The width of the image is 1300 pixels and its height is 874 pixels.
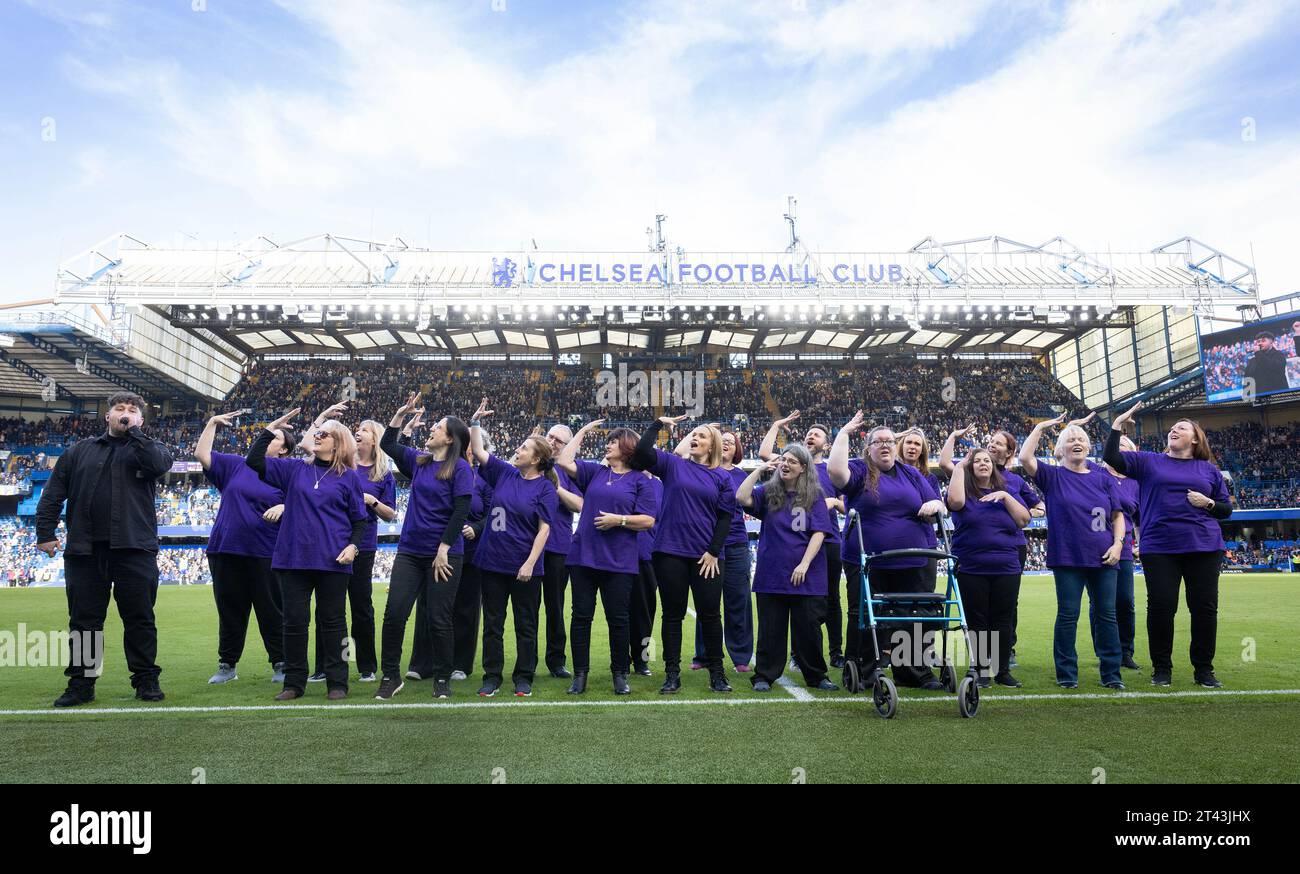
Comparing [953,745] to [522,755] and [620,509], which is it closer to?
[522,755]

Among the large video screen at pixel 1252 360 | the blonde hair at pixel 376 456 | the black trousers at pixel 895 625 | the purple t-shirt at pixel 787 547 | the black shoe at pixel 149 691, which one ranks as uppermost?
the large video screen at pixel 1252 360

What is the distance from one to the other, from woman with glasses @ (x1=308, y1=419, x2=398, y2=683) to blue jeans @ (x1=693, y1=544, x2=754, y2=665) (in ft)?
8.71

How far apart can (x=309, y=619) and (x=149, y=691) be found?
1165 mm

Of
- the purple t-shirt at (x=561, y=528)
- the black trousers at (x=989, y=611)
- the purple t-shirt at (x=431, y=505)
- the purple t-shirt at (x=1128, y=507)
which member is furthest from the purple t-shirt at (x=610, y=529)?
the purple t-shirt at (x=1128, y=507)

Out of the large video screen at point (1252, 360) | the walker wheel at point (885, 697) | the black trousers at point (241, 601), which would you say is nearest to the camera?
the walker wheel at point (885, 697)

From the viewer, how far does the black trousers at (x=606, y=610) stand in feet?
18.3

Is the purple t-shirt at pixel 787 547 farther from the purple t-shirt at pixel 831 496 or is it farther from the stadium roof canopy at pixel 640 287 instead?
the stadium roof canopy at pixel 640 287

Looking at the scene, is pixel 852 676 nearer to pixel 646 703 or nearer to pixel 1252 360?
pixel 646 703

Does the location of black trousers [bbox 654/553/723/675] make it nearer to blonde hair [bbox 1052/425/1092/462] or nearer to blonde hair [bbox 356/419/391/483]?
blonde hair [bbox 356/419/391/483]

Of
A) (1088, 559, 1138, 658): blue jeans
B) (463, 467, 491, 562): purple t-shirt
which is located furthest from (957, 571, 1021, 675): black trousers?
(463, 467, 491, 562): purple t-shirt

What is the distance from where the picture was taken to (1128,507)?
22.6 feet

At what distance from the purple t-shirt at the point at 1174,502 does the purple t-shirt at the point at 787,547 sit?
240cm
